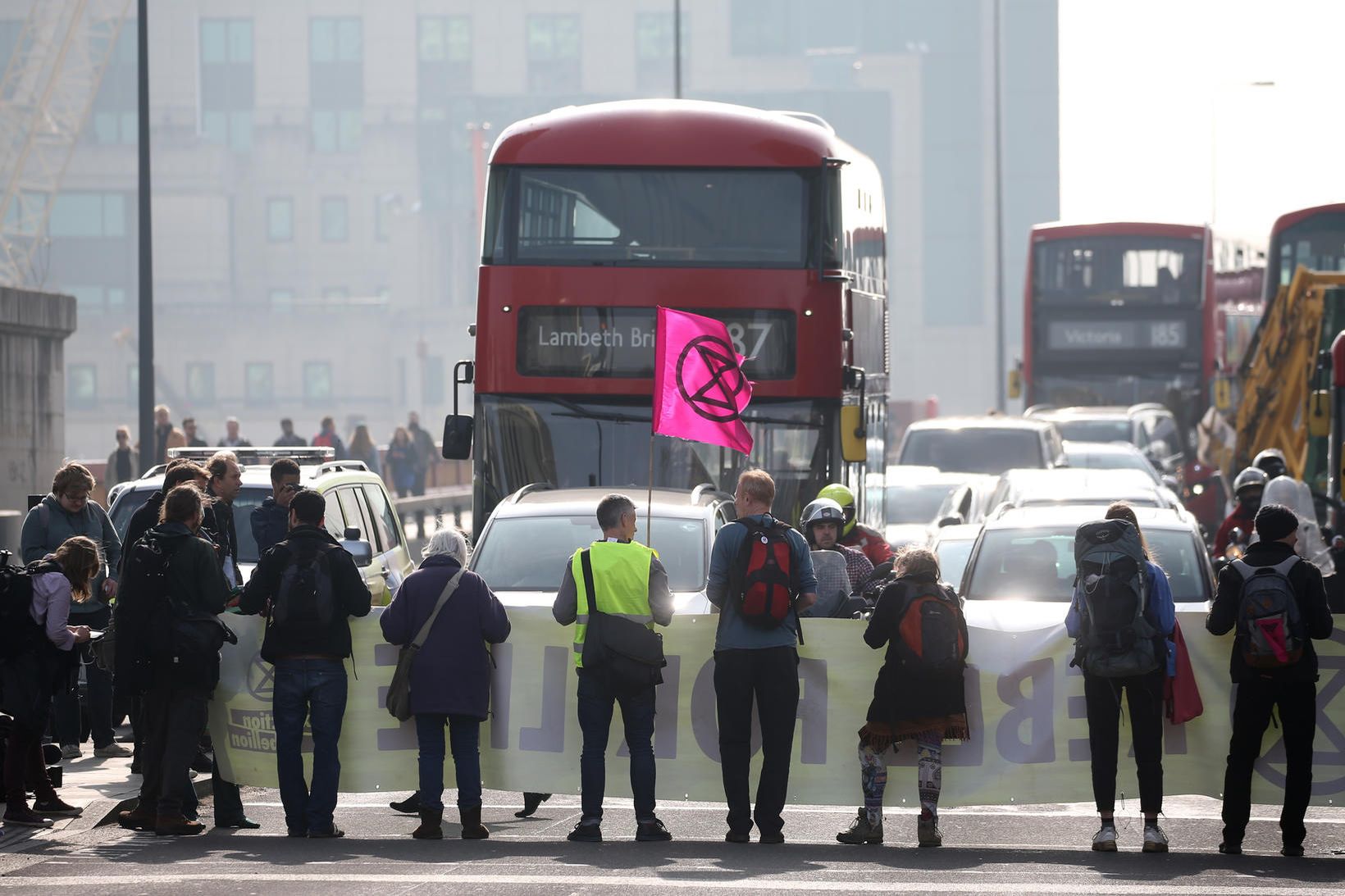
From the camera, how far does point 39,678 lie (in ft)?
32.9

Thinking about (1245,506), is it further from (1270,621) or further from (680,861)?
(680,861)

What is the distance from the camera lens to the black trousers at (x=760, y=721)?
385 inches

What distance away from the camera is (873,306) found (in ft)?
60.2

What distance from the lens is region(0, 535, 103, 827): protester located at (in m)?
9.98

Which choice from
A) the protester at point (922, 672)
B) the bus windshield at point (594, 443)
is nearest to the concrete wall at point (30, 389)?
the bus windshield at point (594, 443)

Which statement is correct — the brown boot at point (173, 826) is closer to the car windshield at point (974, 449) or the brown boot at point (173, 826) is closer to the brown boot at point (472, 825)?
the brown boot at point (472, 825)

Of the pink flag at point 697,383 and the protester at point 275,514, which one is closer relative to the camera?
the protester at point 275,514

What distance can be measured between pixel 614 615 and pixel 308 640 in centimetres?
139

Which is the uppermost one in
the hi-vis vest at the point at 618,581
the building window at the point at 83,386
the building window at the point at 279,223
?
the building window at the point at 279,223

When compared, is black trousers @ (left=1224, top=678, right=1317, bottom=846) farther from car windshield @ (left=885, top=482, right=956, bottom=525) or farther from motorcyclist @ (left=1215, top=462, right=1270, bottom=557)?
car windshield @ (left=885, top=482, right=956, bottom=525)

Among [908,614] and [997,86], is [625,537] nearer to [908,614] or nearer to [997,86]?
[908,614]

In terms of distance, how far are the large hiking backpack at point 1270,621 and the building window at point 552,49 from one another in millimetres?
107689

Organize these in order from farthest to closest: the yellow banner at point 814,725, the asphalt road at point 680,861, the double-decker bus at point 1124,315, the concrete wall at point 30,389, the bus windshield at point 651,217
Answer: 1. the double-decker bus at point 1124,315
2. the concrete wall at point 30,389
3. the bus windshield at point 651,217
4. the yellow banner at point 814,725
5. the asphalt road at point 680,861

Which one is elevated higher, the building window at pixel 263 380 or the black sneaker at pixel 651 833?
the building window at pixel 263 380
